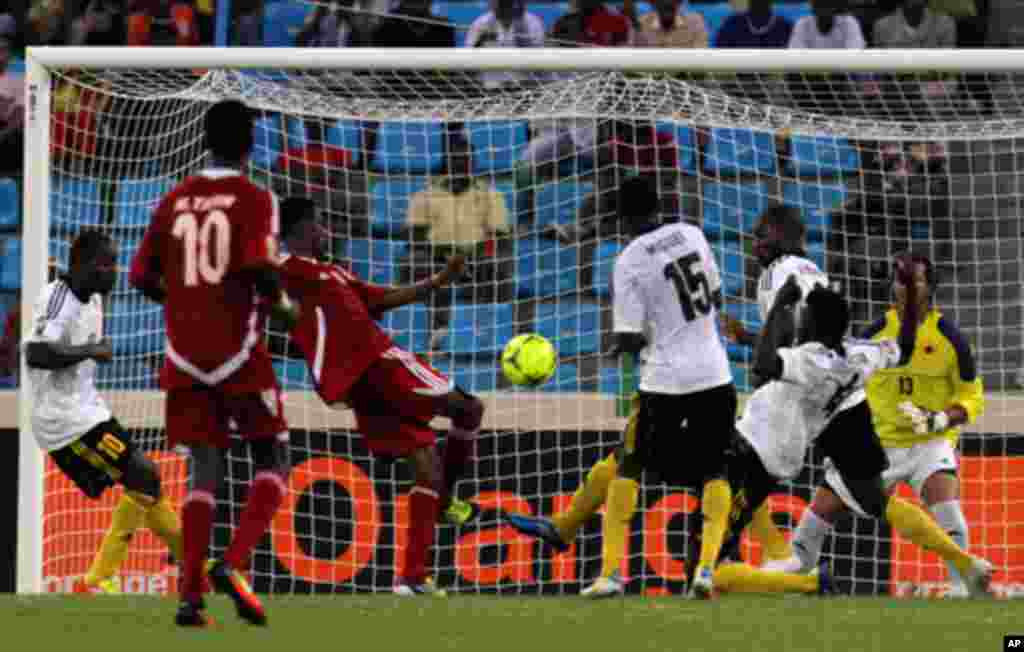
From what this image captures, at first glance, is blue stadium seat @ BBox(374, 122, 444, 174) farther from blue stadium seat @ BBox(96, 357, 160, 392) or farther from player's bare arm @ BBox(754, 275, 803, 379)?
player's bare arm @ BBox(754, 275, 803, 379)

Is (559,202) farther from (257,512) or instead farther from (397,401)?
(257,512)

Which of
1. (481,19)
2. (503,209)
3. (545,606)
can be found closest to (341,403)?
(545,606)

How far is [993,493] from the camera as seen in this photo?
13.0 m

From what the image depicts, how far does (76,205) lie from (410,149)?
2252mm

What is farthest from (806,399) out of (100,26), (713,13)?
(100,26)

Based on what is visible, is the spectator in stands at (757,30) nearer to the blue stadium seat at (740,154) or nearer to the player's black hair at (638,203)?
the blue stadium seat at (740,154)

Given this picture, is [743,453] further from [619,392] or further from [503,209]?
[503,209]

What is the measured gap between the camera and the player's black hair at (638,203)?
9.76m

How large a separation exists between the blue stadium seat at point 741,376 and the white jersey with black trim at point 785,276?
2.95 m

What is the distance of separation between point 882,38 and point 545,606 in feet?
26.2

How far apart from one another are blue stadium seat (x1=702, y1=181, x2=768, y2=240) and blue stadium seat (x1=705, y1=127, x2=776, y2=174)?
12cm

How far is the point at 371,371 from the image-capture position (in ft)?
32.9

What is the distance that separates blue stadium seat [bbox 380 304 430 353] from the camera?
43.9 feet

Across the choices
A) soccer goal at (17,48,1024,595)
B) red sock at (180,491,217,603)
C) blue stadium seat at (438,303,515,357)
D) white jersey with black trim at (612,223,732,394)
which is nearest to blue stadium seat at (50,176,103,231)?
soccer goal at (17,48,1024,595)
